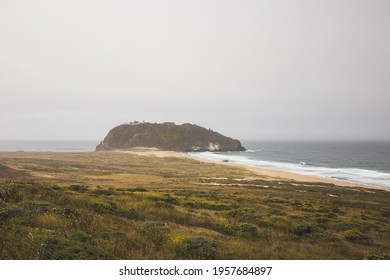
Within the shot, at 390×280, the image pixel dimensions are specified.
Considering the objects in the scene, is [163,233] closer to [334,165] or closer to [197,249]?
[197,249]

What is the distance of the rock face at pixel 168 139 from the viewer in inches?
6457

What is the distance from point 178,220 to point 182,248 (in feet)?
18.8

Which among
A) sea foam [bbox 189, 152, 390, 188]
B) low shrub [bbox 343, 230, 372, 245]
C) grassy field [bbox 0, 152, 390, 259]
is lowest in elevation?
sea foam [bbox 189, 152, 390, 188]

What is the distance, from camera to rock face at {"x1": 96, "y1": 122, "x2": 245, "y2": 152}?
164000 mm

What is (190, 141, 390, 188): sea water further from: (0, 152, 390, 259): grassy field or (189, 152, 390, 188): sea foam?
(0, 152, 390, 259): grassy field

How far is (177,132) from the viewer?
175 meters

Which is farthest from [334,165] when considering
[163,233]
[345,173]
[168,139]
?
[168,139]

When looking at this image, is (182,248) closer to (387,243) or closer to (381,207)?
(387,243)

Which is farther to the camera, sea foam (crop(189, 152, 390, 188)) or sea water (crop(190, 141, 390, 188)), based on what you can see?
sea water (crop(190, 141, 390, 188))

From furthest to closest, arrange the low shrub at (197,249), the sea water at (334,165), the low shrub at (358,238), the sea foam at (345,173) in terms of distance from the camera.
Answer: the sea water at (334,165), the sea foam at (345,173), the low shrub at (358,238), the low shrub at (197,249)

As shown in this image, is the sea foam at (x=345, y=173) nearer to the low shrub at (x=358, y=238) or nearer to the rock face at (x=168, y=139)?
the low shrub at (x=358, y=238)

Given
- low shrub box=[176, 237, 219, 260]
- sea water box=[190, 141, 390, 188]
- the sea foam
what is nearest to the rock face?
sea water box=[190, 141, 390, 188]

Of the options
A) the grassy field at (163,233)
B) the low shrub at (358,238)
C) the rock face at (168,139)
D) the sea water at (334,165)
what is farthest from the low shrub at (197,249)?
the rock face at (168,139)
